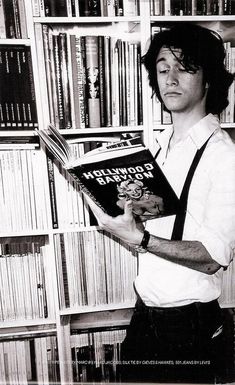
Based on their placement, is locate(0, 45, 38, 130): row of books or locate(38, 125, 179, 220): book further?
locate(0, 45, 38, 130): row of books

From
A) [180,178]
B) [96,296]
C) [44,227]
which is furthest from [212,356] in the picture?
[44,227]

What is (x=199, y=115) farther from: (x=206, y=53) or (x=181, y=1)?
(x=181, y=1)

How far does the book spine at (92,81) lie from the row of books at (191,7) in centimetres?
21

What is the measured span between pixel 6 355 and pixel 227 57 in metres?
1.28

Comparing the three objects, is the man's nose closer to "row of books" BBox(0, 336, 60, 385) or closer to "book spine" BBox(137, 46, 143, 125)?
"book spine" BBox(137, 46, 143, 125)

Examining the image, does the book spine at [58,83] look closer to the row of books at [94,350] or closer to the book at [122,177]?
the book at [122,177]

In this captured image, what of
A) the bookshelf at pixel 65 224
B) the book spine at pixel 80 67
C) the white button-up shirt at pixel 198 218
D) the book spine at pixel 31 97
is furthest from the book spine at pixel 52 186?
the white button-up shirt at pixel 198 218

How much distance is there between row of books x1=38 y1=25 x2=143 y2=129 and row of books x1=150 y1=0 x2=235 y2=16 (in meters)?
0.13

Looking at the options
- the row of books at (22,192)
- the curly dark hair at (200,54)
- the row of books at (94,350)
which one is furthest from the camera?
the row of books at (94,350)

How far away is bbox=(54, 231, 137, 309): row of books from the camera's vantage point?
1.29 metres

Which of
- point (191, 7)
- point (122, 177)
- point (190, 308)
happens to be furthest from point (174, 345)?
point (191, 7)

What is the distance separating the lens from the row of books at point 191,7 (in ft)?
3.55

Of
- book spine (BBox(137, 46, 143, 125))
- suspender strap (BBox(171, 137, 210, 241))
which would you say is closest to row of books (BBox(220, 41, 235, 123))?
suspender strap (BBox(171, 137, 210, 241))

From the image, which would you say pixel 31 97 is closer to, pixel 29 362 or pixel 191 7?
pixel 191 7
